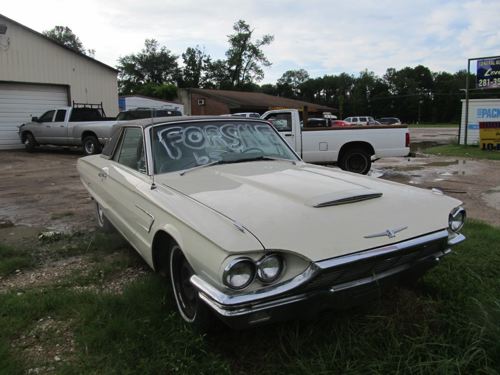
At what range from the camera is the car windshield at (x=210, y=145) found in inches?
146

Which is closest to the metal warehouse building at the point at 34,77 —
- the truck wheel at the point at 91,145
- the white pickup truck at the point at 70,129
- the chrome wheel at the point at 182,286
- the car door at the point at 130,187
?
the white pickup truck at the point at 70,129

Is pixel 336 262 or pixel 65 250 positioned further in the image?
pixel 65 250

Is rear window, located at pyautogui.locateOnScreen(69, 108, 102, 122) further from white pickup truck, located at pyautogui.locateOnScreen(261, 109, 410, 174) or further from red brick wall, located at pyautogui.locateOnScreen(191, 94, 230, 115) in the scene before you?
red brick wall, located at pyautogui.locateOnScreen(191, 94, 230, 115)

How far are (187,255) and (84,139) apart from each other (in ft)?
45.0

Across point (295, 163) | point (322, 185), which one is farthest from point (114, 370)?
point (295, 163)

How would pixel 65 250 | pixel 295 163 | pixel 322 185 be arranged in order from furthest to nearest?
pixel 65 250, pixel 295 163, pixel 322 185

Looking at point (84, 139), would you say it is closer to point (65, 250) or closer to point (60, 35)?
point (65, 250)

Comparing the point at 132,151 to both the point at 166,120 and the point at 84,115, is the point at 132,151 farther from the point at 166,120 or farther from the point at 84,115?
the point at 84,115

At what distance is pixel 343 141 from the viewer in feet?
34.9

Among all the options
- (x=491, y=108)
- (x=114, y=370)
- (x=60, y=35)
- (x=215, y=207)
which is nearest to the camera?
(x=114, y=370)

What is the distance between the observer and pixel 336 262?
91.0 inches

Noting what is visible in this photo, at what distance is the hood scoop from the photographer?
2.69m

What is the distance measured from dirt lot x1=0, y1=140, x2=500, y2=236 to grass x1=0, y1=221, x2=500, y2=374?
2705 millimetres

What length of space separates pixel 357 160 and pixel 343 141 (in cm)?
66
